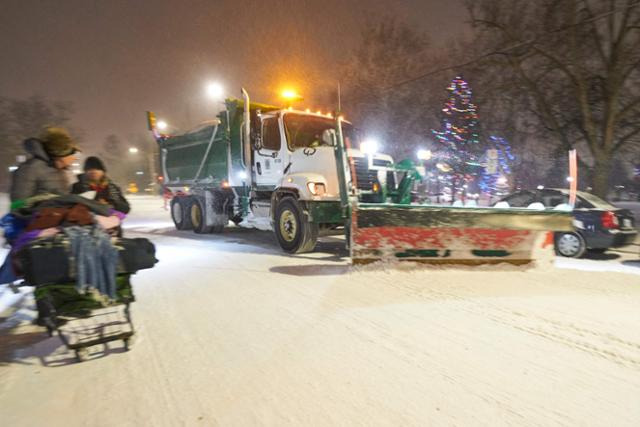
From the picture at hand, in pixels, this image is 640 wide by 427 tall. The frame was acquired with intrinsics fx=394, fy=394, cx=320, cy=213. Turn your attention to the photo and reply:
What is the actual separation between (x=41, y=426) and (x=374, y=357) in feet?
7.63

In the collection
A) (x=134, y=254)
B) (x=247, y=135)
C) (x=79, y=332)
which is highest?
(x=247, y=135)

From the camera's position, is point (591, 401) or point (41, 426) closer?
point (41, 426)

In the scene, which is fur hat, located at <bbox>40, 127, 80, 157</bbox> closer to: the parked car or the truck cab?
the truck cab

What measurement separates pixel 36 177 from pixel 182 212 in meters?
8.82

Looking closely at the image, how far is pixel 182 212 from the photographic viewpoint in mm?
12117

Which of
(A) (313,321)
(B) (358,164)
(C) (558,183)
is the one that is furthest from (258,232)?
(C) (558,183)

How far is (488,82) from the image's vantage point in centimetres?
1703

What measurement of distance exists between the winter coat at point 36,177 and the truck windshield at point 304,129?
4.94 meters

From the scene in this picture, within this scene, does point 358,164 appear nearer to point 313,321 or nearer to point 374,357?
point 313,321

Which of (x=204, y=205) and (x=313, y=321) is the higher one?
(x=204, y=205)

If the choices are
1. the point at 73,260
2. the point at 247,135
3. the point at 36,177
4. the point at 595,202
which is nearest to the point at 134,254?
the point at 73,260

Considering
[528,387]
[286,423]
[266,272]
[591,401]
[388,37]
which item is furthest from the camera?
[388,37]

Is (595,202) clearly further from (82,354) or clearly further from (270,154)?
(82,354)

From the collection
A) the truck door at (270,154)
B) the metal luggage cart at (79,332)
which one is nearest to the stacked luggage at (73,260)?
the metal luggage cart at (79,332)
